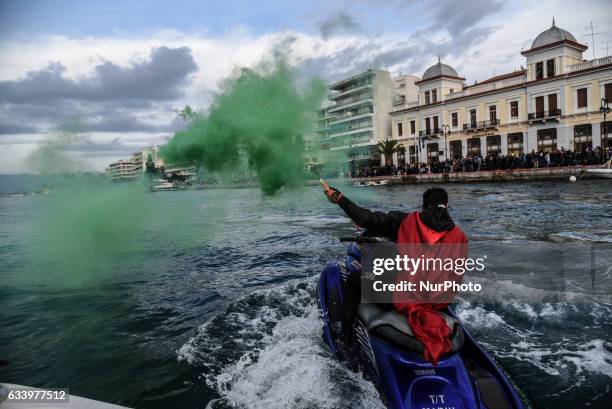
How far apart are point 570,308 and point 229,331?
482cm

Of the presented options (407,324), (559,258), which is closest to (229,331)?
(407,324)

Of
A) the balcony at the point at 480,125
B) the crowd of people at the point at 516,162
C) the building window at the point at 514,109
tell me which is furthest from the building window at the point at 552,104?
the crowd of people at the point at 516,162

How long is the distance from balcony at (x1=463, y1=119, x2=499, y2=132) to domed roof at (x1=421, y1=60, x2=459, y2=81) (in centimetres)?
836

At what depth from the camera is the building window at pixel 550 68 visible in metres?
46.5

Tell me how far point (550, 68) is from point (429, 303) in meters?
52.5

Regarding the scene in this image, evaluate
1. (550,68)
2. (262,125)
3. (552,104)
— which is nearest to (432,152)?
(552,104)

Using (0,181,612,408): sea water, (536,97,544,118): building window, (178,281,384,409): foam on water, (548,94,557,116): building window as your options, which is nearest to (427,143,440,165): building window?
(536,97,544,118): building window

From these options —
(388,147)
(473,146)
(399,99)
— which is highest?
(399,99)

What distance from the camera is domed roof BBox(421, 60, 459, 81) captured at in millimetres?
58031

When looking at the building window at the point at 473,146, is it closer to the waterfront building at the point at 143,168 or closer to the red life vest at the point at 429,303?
the waterfront building at the point at 143,168

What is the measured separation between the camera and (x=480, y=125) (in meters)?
53.0

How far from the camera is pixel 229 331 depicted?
611cm

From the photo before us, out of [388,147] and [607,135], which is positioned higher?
[388,147]

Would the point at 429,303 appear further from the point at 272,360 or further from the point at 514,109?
the point at 514,109
